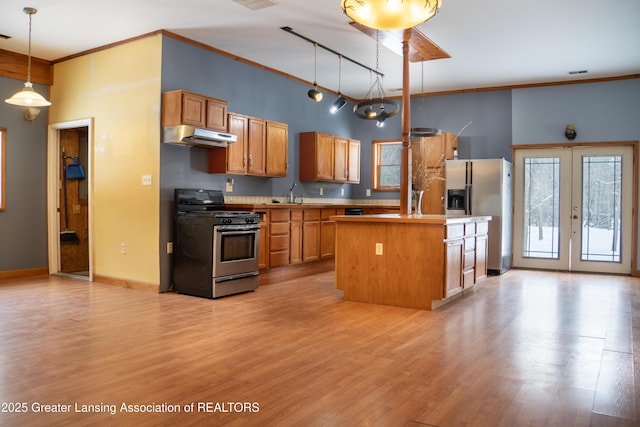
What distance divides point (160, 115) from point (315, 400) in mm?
4063

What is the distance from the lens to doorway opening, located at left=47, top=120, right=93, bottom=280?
22.3ft

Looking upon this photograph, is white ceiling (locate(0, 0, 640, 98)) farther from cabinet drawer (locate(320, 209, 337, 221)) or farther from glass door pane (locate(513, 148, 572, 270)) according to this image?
cabinet drawer (locate(320, 209, 337, 221))

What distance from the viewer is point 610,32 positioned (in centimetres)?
554

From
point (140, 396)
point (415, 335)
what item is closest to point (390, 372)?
point (415, 335)

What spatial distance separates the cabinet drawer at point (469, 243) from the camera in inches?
209

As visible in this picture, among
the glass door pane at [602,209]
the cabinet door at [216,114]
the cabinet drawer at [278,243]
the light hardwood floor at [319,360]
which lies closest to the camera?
the light hardwood floor at [319,360]

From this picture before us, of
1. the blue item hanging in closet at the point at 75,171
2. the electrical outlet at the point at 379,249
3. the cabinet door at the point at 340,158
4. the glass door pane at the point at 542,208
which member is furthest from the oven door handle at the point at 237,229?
the glass door pane at the point at 542,208

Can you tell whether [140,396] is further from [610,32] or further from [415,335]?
[610,32]

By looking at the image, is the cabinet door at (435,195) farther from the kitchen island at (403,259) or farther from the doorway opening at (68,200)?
the doorway opening at (68,200)

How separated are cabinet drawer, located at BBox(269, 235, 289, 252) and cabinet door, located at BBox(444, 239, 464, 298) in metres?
2.35

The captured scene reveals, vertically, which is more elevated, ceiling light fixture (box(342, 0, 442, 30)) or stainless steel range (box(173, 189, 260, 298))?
ceiling light fixture (box(342, 0, 442, 30))

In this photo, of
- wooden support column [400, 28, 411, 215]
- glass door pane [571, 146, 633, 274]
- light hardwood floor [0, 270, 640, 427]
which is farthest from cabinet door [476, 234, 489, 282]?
glass door pane [571, 146, 633, 274]

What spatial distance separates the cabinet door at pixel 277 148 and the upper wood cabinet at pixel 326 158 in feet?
2.30

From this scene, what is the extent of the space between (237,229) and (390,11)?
312cm
